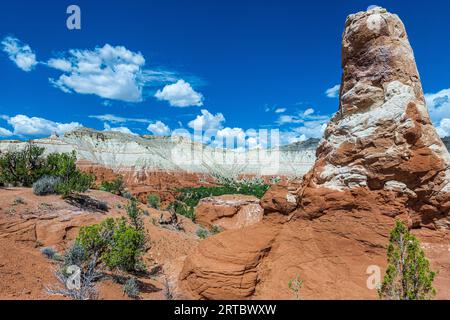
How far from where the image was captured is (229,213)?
36.4 metres

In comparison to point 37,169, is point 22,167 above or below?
above

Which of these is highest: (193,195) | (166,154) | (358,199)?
(166,154)

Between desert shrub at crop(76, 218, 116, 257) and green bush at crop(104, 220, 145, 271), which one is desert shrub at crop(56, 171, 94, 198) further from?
desert shrub at crop(76, 218, 116, 257)

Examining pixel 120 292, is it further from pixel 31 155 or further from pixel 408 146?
pixel 31 155

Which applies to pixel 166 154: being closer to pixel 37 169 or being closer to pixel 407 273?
pixel 37 169

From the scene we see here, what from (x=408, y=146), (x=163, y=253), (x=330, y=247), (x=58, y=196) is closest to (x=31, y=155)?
(x=58, y=196)

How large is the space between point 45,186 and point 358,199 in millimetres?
16616

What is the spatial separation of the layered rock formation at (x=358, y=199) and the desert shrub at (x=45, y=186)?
11.8 meters

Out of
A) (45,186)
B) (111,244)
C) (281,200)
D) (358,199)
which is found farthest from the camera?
(45,186)

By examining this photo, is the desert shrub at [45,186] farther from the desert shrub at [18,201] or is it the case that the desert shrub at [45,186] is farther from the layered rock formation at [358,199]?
the layered rock formation at [358,199]

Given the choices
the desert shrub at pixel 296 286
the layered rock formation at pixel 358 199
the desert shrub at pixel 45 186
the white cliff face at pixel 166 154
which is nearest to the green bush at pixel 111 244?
the layered rock formation at pixel 358 199

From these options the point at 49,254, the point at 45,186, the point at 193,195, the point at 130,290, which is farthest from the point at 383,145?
the point at 193,195

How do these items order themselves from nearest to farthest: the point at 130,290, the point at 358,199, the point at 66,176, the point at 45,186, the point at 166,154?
the point at 358,199 < the point at 130,290 < the point at 45,186 < the point at 66,176 < the point at 166,154

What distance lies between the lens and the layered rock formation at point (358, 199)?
819 cm
